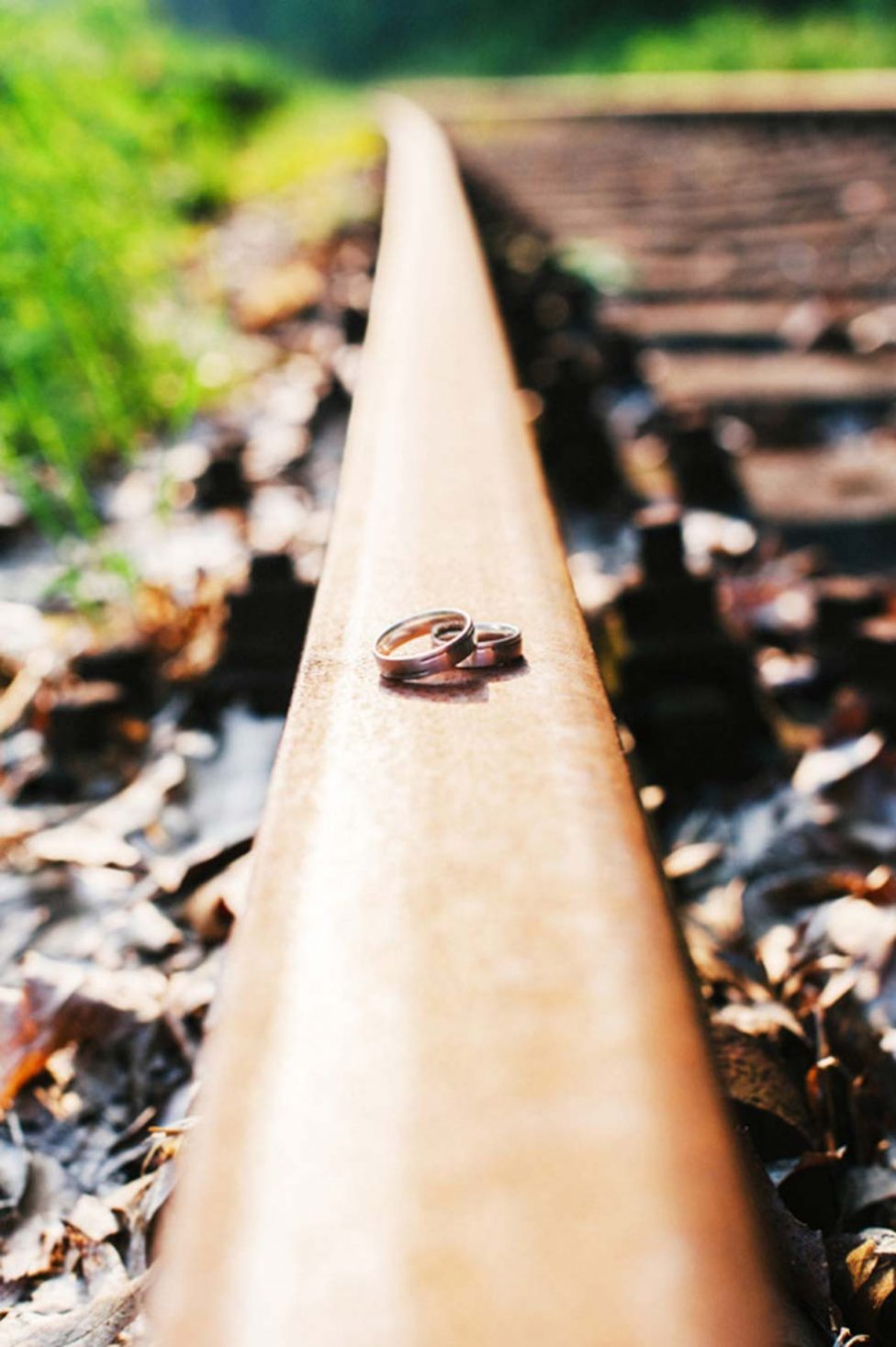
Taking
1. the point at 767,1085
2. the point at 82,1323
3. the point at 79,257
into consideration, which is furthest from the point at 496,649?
the point at 79,257

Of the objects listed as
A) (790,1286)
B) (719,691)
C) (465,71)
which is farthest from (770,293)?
(465,71)

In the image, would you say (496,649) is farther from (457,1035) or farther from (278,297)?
(278,297)

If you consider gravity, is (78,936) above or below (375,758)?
below

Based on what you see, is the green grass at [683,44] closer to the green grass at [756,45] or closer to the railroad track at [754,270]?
the green grass at [756,45]

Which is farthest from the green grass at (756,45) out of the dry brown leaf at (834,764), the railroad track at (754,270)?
the dry brown leaf at (834,764)

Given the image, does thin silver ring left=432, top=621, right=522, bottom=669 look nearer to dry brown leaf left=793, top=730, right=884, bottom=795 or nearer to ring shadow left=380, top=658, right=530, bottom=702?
ring shadow left=380, top=658, right=530, bottom=702

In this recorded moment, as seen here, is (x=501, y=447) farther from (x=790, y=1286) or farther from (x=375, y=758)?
(x=790, y=1286)

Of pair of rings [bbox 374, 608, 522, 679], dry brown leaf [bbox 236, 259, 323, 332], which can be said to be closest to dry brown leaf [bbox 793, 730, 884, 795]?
pair of rings [bbox 374, 608, 522, 679]
